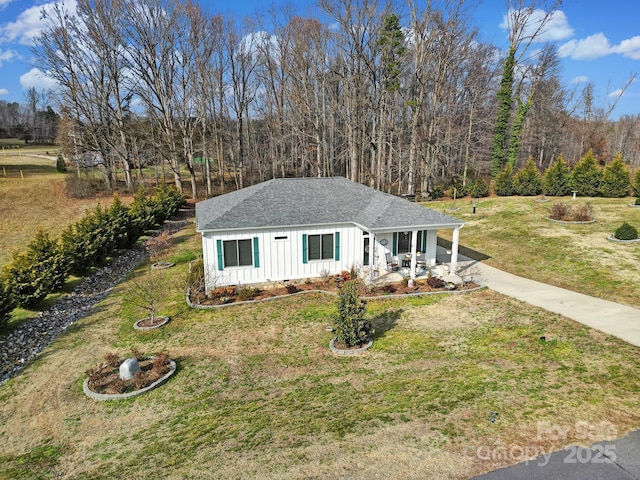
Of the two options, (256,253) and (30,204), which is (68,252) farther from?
(30,204)

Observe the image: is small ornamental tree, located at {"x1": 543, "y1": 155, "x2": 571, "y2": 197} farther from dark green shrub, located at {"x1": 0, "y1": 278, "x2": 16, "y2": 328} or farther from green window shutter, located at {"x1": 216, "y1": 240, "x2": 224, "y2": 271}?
dark green shrub, located at {"x1": 0, "y1": 278, "x2": 16, "y2": 328}

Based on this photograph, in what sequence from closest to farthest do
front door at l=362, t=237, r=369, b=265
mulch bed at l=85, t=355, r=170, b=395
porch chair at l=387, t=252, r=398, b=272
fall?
mulch bed at l=85, t=355, r=170, b=395 < porch chair at l=387, t=252, r=398, b=272 < front door at l=362, t=237, r=369, b=265

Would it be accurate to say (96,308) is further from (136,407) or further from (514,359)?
(514,359)

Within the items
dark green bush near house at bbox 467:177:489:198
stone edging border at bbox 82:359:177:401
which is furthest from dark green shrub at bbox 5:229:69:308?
dark green bush near house at bbox 467:177:489:198

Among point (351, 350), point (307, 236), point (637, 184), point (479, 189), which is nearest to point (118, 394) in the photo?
point (351, 350)

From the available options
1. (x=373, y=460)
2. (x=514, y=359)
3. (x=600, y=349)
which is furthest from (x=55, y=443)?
(x=600, y=349)

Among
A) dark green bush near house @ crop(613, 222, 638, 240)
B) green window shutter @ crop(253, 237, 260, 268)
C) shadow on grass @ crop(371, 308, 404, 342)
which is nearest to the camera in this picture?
shadow on grass @ crop(371, 308, 404, 342)
